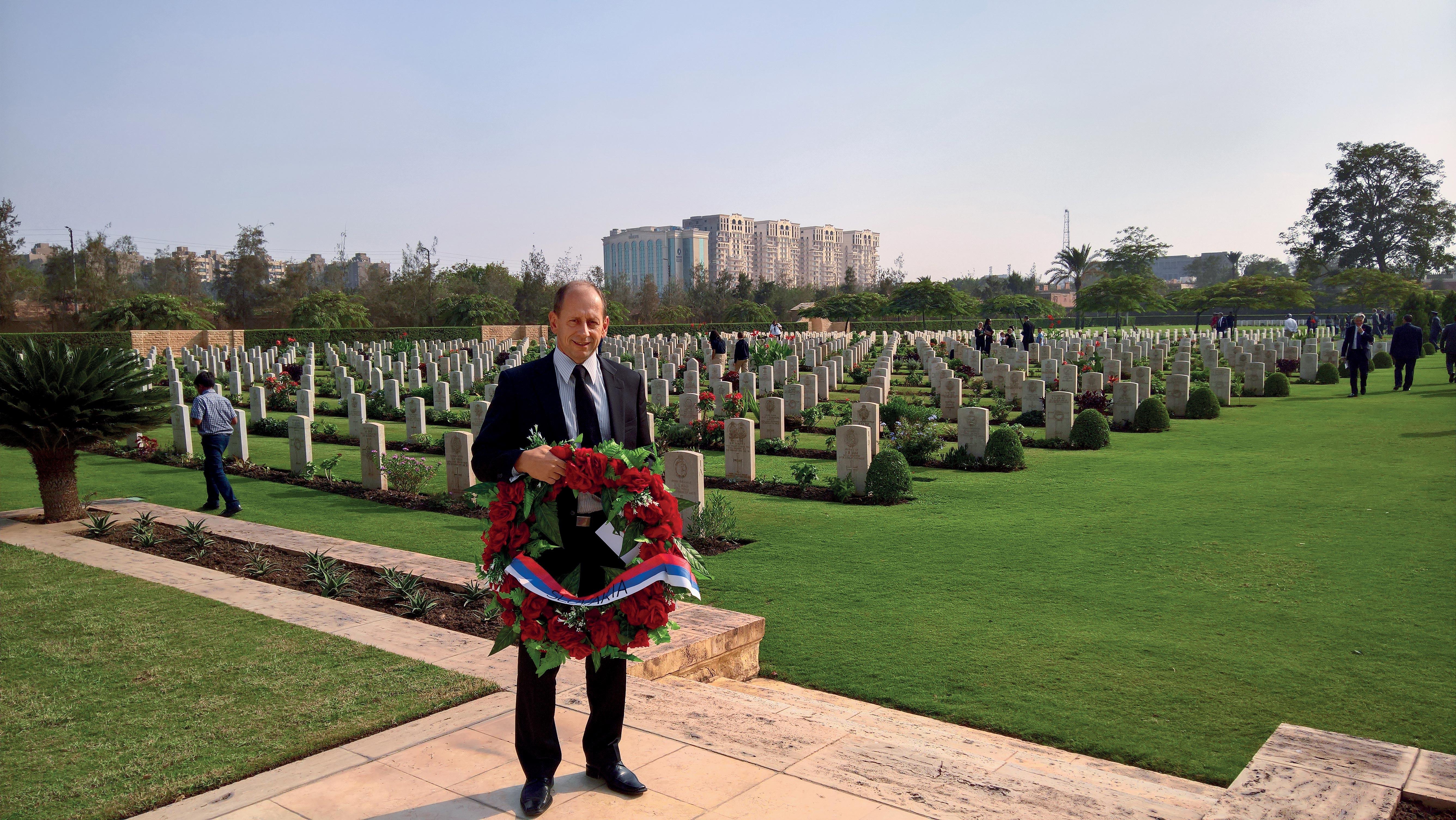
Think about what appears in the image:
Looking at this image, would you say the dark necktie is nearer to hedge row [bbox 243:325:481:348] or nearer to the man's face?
the man's face

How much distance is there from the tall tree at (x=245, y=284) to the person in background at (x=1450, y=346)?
55.6 m

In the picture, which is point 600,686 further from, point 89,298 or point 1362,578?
point 89,298

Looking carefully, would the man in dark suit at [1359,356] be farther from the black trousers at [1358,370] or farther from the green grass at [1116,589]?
the green grass at [1116,589]

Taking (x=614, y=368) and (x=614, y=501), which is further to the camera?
(x=614, y=368)

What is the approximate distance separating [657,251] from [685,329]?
7977 centimetres

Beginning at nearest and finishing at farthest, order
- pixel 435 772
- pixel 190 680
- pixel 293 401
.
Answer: pixel 435 772
pixel 190 680
pixel 293 401

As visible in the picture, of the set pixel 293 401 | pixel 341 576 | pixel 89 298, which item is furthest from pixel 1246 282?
pixel 89 298

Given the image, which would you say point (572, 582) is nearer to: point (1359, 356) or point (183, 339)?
point (1359, 356)

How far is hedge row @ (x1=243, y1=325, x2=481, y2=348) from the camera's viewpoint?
39.1m

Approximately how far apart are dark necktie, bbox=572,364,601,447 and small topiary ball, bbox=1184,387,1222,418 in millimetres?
17306

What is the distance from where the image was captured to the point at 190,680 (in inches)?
191

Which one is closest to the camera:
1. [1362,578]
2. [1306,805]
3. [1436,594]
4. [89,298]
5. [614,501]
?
[614,501]

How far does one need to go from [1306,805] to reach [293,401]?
69.7 ft

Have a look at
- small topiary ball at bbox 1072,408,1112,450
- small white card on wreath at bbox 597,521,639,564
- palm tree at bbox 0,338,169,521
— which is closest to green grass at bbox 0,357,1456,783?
small topiary ball at bbox 1072,408,1112,450
